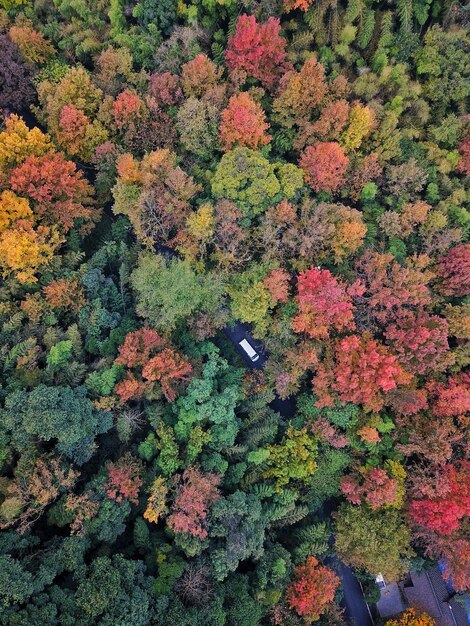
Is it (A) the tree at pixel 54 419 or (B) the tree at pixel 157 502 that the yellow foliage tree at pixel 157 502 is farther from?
(A) the tree at pixel 54 419

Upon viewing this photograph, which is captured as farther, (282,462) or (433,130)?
(433,130)

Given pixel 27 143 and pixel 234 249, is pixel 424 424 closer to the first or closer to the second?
pixel 234 249

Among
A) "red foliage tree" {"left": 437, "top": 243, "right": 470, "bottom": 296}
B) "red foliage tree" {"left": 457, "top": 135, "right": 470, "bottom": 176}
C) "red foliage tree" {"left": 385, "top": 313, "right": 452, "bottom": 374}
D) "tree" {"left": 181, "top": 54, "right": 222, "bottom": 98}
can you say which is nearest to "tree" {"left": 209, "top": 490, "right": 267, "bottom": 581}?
"red foliage tree" {"left": 385, "top": 313, "right": 452, "bottom": 374}

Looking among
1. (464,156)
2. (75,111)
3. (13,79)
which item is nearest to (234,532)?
(75,111)

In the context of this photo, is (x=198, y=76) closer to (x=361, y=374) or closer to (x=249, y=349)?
(x=249, y=349)

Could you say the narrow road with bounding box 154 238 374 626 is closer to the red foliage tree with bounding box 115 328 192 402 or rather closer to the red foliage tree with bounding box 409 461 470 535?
the red foliage tree with bounding box 115 328 192 402

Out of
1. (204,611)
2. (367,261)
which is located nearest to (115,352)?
(204,611)

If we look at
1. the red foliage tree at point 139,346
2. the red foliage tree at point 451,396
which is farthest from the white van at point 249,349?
the red foliage tree at point 451,396
